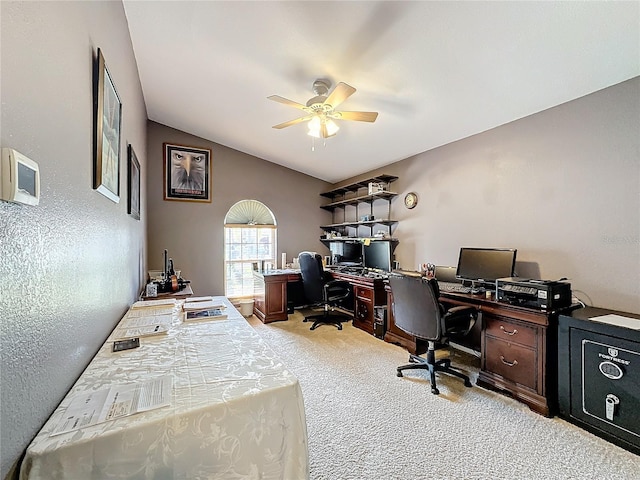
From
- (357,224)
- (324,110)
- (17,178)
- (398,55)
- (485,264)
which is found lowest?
(485,264)

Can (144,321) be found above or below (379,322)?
above

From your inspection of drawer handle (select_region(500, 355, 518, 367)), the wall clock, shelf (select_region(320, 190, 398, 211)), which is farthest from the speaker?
shelf (select_region(320, 190, 398, 211))

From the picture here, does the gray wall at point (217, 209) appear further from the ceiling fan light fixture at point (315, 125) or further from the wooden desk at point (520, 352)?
the wooden desk at point (520, 352)

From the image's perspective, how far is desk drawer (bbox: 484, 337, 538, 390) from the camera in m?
2.25

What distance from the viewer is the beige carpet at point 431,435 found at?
1624 millimetres

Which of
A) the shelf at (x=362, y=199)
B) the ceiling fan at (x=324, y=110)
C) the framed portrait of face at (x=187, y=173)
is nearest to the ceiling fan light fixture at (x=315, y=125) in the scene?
the ceiling fan at (x=324, y=110)

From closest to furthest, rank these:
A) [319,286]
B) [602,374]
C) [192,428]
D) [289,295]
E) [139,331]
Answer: [192,428] < [139,331] < [602,374] < [319,286] < [289,295]

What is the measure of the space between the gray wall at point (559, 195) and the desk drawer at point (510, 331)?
66 centimetres

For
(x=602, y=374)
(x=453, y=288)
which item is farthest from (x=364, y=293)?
(x=602, y=374)

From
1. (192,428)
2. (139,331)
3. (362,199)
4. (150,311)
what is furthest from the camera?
(362,199)

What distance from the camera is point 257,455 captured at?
0.95 meters

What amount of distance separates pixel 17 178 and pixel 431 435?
2.42 m

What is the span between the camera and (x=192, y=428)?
874 millimetres

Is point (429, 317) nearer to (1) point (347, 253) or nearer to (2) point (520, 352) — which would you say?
(2) point (520, 352)
